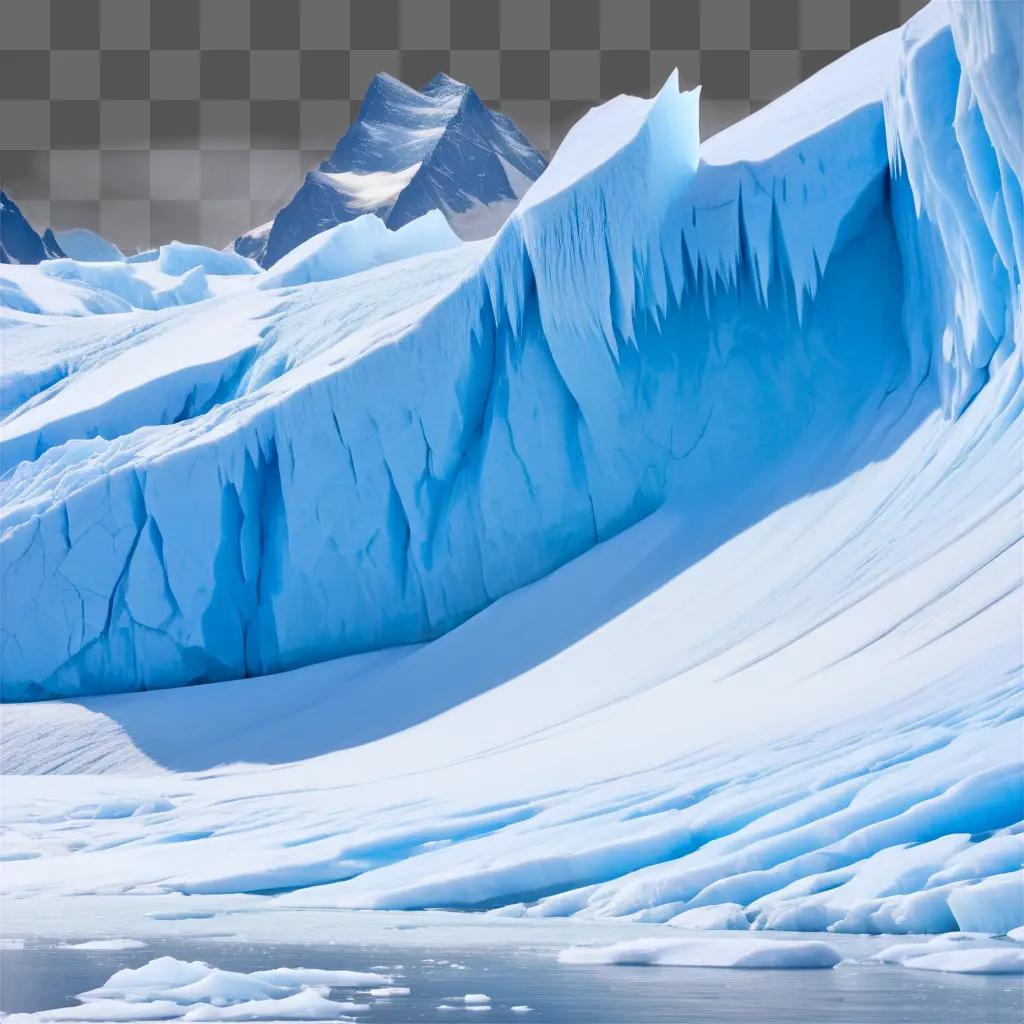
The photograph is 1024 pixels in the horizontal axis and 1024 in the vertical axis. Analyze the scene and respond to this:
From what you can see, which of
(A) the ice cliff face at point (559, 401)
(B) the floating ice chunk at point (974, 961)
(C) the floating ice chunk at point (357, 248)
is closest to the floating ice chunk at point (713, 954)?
(B) the floating ice chunk at point (974, 961)

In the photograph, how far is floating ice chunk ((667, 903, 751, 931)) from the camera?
242 inches

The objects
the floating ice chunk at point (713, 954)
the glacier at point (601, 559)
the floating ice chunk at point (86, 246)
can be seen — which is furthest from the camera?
the floating ice chunk at point (86, 246)

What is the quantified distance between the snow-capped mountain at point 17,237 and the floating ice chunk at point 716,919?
2233 inches

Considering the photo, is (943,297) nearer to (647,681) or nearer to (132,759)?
(647,681)

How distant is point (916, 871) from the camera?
602 centimetres

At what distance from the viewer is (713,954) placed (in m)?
5.33

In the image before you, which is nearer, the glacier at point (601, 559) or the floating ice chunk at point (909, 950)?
the floating ice chunk at point (909, 950)

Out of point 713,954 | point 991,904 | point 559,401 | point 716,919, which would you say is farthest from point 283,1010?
point 559,401

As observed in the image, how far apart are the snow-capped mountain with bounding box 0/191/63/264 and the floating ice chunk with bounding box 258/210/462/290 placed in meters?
33.5

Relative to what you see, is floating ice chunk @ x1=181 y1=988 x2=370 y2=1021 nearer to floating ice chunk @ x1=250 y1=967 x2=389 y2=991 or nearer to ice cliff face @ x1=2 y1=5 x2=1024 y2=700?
floating ice chunk @ x1=250 y1=967 x2=389 y2=991

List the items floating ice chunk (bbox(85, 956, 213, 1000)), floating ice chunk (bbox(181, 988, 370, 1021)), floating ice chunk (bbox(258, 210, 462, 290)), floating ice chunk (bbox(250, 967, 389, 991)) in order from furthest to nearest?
floating ice chunk (bbox(258, 210, 462, 290))
floating ice chunk (bbox(250, 967, 389, 991))
floating ice chunk (bbox(85, 956, 213, 1000))
floating ice chunk (bbox(181, 988, 370, 1021))

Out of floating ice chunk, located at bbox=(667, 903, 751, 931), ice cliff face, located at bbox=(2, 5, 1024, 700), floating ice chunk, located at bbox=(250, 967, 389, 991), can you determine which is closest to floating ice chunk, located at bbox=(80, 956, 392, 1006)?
floating ice chunk, located at bbox=(250, 967, 389, 991)

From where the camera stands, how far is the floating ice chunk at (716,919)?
6.16 metres

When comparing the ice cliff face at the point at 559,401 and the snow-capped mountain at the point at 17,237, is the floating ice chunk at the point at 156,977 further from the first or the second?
the snow-capped mountain at the point at 17,237
